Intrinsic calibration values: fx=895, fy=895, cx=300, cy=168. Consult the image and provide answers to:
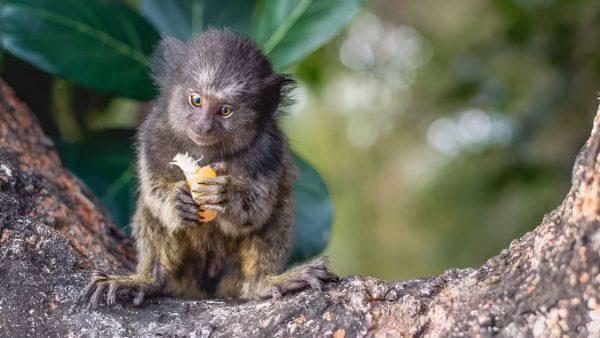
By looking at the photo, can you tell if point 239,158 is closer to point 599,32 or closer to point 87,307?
point 87,307

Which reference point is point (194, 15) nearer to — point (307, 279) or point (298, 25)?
point (298, 25)

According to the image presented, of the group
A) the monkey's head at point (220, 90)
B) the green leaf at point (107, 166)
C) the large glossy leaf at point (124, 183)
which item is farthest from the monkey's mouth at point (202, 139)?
the green leaf at point (107, 166)

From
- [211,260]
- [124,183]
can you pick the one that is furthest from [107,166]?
[211,260]

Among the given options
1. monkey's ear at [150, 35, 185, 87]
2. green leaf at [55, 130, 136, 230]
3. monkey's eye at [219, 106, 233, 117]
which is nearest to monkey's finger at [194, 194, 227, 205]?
monkey's eye at [219, 106, 233, 117]

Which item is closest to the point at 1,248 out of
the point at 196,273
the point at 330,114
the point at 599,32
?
the point at 196,273

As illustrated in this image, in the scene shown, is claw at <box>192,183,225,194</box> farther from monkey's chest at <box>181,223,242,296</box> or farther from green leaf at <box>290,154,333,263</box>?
green leaf at <box>290,154,333,263</box>

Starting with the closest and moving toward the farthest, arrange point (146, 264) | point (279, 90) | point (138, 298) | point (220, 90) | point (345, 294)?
1. point (345, 294)
2. point (138, 298)
3. point (220, 90)
4. point (146, 264)
5. point (279, 90)
